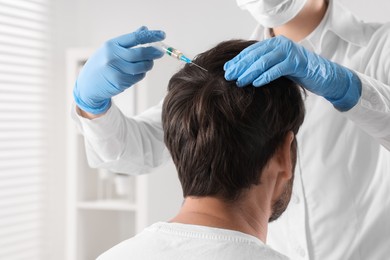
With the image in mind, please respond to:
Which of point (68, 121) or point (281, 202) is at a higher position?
point (281, 202)

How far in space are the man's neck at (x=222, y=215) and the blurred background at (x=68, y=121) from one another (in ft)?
4.76

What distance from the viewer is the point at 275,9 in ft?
5.01

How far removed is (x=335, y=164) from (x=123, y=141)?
0.58 m

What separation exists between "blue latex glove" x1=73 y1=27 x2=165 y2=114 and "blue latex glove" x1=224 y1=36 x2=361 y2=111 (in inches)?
11.4

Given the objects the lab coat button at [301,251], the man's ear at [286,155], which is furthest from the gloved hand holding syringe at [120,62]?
the lab coat button at [301,251]

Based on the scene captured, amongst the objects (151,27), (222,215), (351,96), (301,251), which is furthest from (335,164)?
(151,27)

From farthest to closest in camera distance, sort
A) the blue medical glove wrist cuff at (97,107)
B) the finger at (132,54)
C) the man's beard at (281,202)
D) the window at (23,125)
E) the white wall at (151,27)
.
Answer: the window at (23,125) → the white wall at (151,27) → the blue medical glove wrist cuff at (97,107) → the finger at (132,54) → the man's beard at (281,202)

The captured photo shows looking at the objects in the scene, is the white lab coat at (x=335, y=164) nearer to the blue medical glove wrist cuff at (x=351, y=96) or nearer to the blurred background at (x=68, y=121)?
the blue medical glove wrist cuff at (x=351, y=96)

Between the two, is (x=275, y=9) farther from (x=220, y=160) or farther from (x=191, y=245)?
(x=191, y=245)

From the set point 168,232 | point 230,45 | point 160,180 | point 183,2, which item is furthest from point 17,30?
point 168,232

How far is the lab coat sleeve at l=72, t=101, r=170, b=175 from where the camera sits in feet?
4.91

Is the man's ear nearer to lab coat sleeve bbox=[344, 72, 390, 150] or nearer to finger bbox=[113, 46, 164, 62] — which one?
lab coat sleeve bbox=[344, 72, 390, 150]

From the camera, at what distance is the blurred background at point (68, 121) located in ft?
8.53

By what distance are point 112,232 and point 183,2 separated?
1216mm
